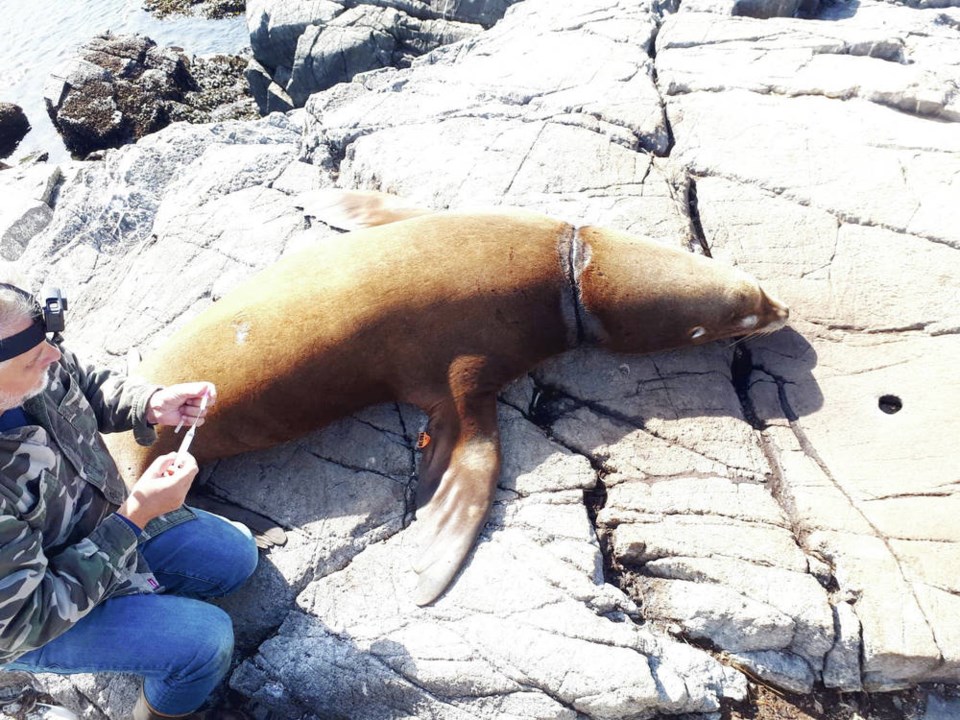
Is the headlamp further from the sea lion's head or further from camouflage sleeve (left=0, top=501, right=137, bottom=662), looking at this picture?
the sea lion's head

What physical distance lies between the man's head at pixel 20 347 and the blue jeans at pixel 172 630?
3.03 feet

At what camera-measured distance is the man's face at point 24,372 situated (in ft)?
7.74

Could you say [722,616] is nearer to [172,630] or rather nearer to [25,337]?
[172,630]

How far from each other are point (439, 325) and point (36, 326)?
2.17 meters

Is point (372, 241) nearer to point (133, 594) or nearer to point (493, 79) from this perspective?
point (133, 594)

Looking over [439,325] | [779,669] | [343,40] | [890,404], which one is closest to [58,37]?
[343,40]

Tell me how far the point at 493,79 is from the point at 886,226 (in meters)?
3.43

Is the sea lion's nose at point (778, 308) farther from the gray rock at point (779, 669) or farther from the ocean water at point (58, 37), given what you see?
the ocean water at point (58, 37)

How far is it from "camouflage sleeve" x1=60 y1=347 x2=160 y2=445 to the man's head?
709 millimetres

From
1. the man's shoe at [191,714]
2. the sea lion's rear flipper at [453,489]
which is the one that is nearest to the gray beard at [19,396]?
the man's shoe at [191,714]

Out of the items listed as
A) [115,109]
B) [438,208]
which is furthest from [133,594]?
[115,109]

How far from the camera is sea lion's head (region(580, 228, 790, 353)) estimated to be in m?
4.42

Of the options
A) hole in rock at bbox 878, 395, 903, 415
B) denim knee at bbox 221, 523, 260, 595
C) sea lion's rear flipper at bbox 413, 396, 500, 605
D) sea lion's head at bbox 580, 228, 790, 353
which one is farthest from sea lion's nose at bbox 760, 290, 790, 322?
denim knee at bbox 221, 523, 260, 595

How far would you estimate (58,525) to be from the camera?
2.62 m
